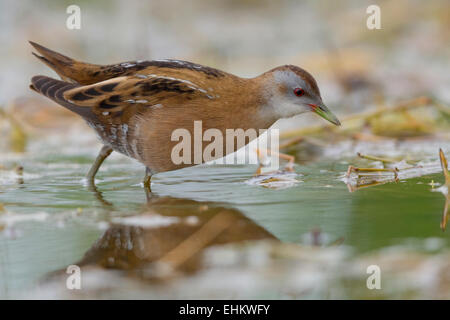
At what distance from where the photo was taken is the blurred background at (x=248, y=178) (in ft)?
8.76

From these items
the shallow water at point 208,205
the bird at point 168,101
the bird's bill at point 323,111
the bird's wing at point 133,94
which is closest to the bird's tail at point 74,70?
the bird at point 168,101

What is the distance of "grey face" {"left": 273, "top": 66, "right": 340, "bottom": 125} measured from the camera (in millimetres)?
4586

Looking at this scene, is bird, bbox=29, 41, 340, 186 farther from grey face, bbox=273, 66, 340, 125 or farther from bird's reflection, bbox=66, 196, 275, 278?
bird's reflection, bbox=66, 196, 275, 278

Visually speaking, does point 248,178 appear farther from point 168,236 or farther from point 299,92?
point 168,236

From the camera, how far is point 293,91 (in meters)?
4.60

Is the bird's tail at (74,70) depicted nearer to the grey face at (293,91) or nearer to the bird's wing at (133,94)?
the bird's wing at (133,94)

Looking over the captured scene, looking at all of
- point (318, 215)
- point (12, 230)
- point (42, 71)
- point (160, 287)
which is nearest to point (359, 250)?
point (318, 215)

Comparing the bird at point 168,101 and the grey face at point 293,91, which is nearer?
the bird at point 168,101

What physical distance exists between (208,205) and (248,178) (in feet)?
3.32

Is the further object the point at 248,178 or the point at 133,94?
the point at 248,178

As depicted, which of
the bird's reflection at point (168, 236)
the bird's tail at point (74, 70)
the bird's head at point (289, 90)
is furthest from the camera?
the bird's tail at point (74, 70)

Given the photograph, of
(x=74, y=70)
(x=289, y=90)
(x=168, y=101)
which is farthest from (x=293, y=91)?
(x=74, y=70)

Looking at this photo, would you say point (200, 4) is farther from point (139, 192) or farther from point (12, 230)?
point (12, 230)

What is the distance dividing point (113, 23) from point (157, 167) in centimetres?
611
